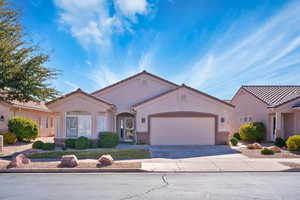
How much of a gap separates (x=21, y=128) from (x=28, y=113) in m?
4.34

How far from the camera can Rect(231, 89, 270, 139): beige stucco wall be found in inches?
874

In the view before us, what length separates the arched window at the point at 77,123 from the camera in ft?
59.1

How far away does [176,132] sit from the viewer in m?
18.8

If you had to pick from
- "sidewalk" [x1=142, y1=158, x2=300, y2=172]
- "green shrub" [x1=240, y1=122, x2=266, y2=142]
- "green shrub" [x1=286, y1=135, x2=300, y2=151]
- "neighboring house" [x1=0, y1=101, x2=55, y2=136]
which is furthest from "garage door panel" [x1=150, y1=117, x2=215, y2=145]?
"neighboring house" [x1=0, y1=101, x2=55, y2=136]

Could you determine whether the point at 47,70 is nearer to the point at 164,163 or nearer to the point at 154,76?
the point at 164,163

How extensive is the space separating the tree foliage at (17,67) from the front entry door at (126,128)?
889 cm

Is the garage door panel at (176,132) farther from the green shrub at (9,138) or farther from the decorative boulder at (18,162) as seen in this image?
the green shrub at (9,138)

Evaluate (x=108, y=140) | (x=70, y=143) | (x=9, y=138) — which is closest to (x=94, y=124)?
(x=108, y=140)

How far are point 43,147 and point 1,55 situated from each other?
20.9 feet

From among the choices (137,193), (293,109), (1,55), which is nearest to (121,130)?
(1,55)

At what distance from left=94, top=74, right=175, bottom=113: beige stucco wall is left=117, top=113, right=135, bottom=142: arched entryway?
1051mm

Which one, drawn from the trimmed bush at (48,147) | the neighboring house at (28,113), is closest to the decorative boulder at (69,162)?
the trimmed bush at (48,147)

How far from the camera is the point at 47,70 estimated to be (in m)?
14.1

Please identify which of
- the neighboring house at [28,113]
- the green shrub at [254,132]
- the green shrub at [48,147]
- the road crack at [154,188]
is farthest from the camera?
the neighboring house at [28,113]
